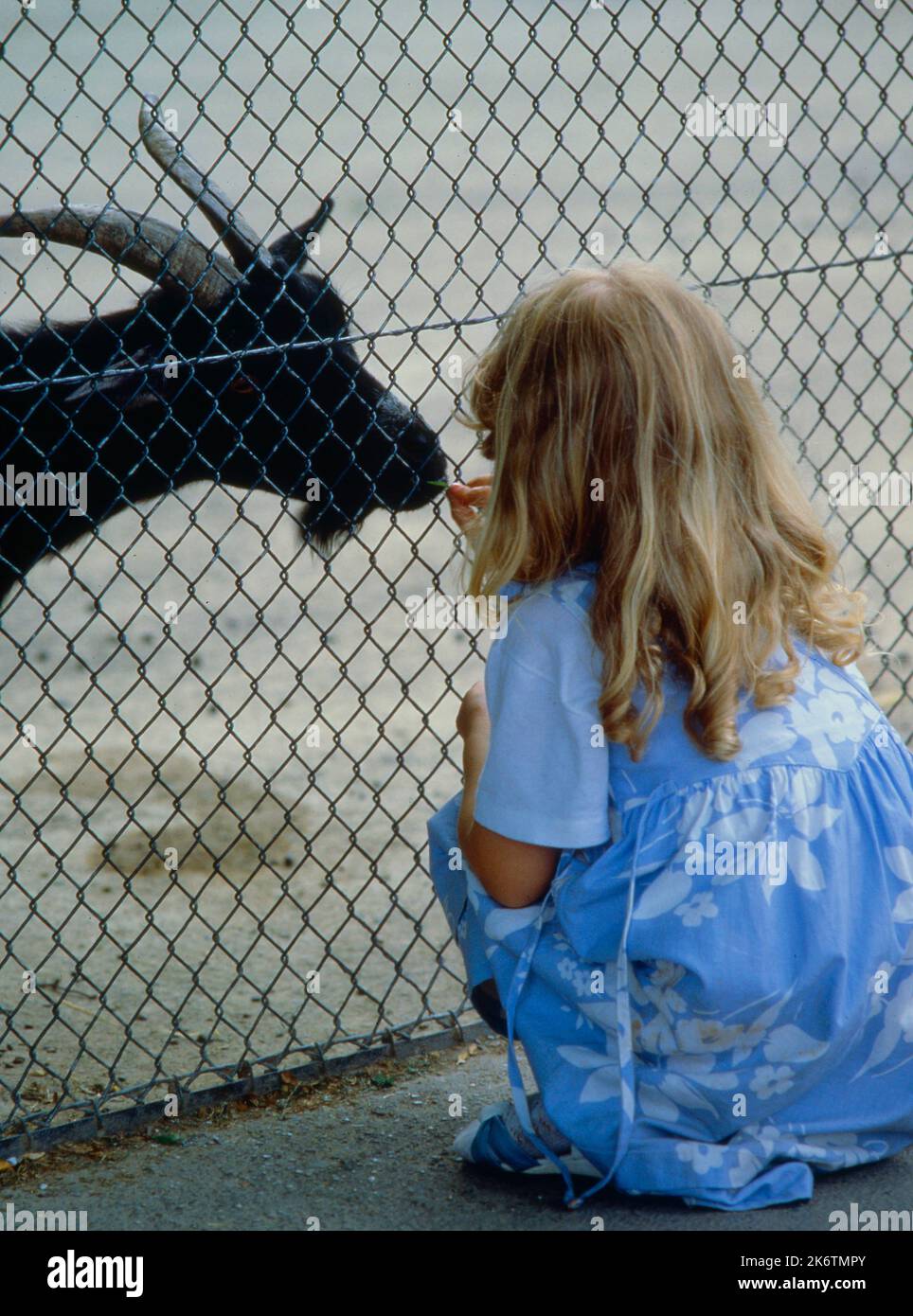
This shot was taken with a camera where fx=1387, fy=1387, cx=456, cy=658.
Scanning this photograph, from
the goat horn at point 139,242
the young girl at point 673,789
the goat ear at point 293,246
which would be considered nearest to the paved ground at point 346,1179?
the young girl at point 673,789

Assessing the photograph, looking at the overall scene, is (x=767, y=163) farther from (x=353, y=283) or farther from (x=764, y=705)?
(x=764, y=705)

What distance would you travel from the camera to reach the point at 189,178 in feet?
11.9

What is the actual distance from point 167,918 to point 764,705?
2.86 metres

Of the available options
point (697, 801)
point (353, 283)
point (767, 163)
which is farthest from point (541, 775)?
point (767, 163)

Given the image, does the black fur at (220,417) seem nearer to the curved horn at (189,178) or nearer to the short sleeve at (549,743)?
the curved horn at (189,178)

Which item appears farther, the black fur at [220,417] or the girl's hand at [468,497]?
the black fur at [220,417]

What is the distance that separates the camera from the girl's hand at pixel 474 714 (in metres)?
2.40

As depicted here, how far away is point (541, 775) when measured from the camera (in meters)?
2.11

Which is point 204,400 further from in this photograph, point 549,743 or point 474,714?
point 549,743

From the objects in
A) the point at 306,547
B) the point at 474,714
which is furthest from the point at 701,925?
the point at 306,547

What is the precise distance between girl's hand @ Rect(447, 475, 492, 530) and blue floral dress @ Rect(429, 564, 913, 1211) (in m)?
0.36

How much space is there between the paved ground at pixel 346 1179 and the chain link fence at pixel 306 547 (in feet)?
0.41

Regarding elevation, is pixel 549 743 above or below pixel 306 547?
below

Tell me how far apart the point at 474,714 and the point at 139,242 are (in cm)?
Result: 216
